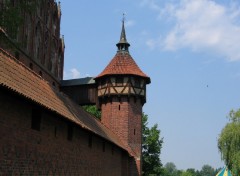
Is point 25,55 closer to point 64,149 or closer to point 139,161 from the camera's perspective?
point 139,161

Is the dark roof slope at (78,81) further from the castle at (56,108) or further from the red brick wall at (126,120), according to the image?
the red brick wall at (126,120)

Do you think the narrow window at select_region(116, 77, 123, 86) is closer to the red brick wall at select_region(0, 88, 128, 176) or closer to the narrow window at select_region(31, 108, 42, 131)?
the red brick wall at select_region(0, 88, 128, 176)

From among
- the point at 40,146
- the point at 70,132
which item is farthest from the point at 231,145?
the point at 40,146

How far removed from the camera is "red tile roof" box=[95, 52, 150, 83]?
2673 cm

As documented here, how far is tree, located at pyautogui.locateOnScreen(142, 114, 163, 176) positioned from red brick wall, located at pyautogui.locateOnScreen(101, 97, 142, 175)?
7.05m

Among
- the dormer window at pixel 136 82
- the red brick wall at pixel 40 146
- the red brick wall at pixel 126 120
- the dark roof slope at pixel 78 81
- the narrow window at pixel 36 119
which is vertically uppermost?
the dark roof slope at pixel 78 81

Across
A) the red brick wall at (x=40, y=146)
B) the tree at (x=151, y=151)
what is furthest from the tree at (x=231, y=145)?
the red brick wall at (x=40, y=146)

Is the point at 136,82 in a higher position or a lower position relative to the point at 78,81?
lower

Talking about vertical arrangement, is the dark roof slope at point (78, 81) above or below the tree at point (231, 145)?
above

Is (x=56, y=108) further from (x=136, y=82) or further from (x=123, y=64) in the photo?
(x=123, y=64)

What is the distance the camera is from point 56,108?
40.4 ft

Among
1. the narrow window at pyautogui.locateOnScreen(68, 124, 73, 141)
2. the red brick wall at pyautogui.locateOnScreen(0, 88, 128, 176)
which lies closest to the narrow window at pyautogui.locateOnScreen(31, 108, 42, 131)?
the red brick wall at pyautogui.locateOnScreen(0, 88, 128, 176)

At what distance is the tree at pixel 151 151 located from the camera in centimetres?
3281

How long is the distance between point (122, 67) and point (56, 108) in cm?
1527
